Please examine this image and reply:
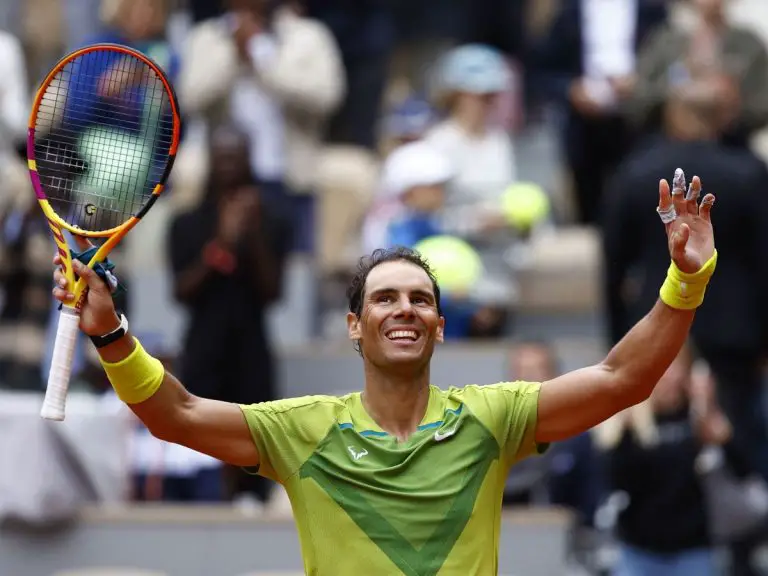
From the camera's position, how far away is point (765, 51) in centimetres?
1167

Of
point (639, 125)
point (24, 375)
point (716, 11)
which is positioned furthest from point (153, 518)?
point (716, 11)

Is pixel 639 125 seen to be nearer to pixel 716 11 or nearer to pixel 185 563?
pixel 716 11

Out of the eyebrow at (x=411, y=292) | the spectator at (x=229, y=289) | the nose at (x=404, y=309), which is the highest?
the spectator at (x=229, y=289)

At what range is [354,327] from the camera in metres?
6.09

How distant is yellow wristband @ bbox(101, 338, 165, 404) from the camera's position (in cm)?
567

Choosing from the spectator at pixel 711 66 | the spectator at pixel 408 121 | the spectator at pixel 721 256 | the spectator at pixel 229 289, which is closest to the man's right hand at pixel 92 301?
the spectator at pixel 229 289

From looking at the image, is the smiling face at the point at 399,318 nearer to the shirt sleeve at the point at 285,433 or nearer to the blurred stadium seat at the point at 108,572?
the shirt sleeve at the point at 285,433

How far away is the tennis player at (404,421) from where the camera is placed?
5707 mm

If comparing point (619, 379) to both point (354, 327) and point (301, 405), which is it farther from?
point (301, 405)

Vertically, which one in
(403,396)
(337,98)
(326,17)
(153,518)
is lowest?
(403,396)

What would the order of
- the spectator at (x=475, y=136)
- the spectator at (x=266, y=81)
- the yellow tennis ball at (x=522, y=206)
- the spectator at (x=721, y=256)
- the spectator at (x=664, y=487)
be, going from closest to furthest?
the spectator at (x=664, y=487)
the spectator at (x=721, y=256)
the spectator at (x=266, y=81)
the spectator at (x=475, y=136)
the yellow tennis ball at (x=522, y=206)

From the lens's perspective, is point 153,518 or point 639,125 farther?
point 639,125

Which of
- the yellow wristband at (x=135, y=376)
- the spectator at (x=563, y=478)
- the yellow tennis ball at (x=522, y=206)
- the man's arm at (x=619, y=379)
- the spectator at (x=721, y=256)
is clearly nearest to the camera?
the yellow wristband at (x=135, y=376)

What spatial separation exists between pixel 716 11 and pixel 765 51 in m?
0.36
